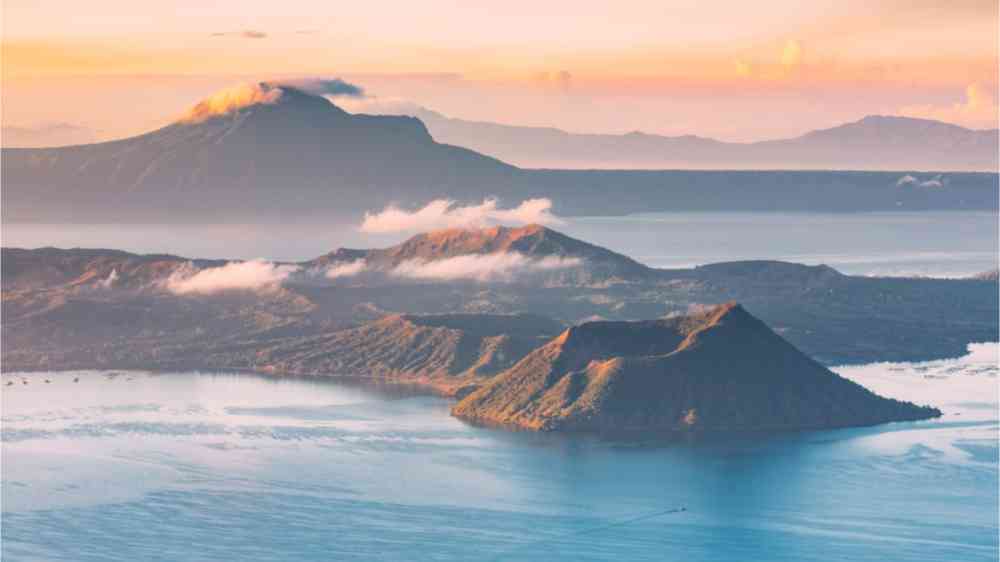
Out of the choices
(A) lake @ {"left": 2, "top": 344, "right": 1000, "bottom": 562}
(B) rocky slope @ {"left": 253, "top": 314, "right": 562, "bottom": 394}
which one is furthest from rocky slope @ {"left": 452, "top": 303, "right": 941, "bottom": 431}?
(B) rocky slope @ {"left": 253, "top": 314, "right": 562, "bottom": 394}

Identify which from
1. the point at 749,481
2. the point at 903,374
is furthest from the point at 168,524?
the point at 903,374

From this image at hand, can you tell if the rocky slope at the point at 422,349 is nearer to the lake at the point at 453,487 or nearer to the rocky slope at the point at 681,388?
the lake at the point at 453,487

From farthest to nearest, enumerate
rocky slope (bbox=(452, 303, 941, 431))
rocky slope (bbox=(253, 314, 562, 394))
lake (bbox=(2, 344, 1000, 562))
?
rocky slope (bbox=(253, 314, 562, 394)) → rocky slope (bbox=(452, 303, 941, 431)) → lake (bbox=(2, 344, 1000, 562))

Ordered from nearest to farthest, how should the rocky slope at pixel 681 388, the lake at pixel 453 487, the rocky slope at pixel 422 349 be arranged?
the lake at pixel 453 487 → the rocky slope at pixel 681 388 → the rocky slope at pixel 422 349

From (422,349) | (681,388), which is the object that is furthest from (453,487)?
(422,349)

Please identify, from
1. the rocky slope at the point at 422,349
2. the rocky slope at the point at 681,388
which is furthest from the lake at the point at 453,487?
the rocky slope at the point at 422,349

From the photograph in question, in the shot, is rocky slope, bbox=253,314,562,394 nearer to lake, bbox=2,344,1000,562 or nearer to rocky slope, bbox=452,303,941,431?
lake, bbox=2,344,1000,562

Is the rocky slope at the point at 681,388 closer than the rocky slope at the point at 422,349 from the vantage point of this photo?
Yes
